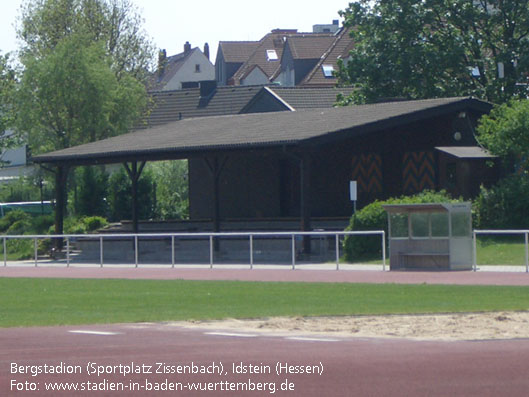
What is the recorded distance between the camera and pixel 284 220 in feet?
129

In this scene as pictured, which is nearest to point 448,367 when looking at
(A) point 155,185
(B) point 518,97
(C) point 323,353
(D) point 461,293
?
(C) point 323,353

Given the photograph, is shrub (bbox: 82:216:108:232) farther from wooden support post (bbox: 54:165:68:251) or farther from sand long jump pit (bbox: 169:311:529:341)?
sand long jump pit (bbox: 169:311:529:341)

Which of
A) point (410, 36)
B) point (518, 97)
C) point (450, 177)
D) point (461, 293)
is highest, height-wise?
point (410, 36)

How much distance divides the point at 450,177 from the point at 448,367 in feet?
88.8

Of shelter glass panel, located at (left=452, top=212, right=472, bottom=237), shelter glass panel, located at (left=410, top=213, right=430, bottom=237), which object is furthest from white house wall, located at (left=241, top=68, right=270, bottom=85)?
shelter glass panel, located at (left=452, top=212, right=472, bottom=237)

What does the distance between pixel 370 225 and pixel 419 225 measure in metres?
3.42

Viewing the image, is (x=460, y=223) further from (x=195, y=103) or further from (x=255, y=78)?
(x=255, y=78)

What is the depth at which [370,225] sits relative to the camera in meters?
32.6

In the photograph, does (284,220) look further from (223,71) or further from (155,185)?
(223,71)

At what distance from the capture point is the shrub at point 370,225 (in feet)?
105

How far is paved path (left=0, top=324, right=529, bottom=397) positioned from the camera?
10.1 meters

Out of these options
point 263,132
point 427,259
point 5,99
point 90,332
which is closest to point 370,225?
point 427,259

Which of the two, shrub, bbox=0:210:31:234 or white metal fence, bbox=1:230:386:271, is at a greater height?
shrub, bbox=0:210:31:234

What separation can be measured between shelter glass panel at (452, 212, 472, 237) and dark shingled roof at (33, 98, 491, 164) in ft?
22.0
